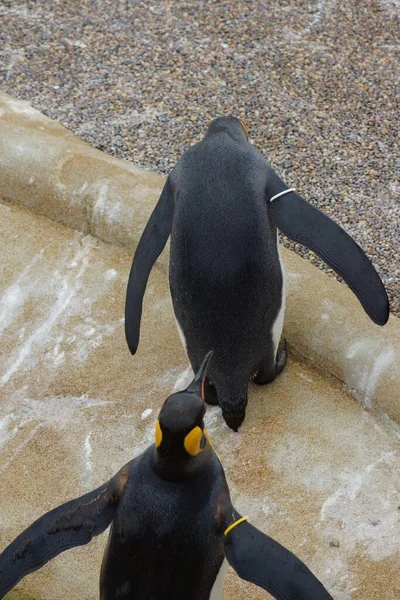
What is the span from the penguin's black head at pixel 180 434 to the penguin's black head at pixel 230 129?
140cm

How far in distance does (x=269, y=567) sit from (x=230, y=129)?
185cm

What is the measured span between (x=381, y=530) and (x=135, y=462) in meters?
1.06

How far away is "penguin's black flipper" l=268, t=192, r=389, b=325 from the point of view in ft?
11.6

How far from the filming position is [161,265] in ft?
14.5

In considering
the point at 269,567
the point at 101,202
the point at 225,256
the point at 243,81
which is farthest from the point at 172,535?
the point at 243,81

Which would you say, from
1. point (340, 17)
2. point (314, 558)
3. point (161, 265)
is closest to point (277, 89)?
point (340, 17)

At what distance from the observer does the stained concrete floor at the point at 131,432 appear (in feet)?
10.8

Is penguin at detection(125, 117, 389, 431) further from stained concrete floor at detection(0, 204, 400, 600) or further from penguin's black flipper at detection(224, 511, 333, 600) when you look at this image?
penguin's black flipper at detection(224, 511, 333, 600)

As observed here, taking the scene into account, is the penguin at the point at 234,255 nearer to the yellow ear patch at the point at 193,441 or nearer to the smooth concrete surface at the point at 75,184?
the smooth concrete surface at the point at 75,184

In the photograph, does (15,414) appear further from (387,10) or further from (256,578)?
(387,10)

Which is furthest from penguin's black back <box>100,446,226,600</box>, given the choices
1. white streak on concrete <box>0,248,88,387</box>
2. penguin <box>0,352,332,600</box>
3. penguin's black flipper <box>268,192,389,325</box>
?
white streak on concrete <box>0,248,88,387</box>

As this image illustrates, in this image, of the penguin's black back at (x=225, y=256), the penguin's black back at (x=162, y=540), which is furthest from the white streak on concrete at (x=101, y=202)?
the penguin's black back at (x=162, y=540)

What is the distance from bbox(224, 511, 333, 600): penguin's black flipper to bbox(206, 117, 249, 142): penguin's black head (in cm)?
167

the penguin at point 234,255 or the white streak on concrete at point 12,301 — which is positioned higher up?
the penguin at point 234,255
